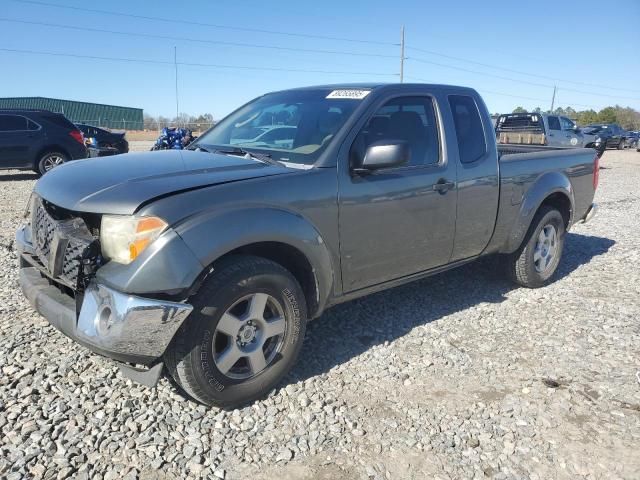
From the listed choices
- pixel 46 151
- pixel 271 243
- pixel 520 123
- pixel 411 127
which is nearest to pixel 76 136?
pixel 46 151

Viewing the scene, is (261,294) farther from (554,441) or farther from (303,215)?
(554,441)

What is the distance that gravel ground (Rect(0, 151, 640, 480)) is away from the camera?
98.9 inches

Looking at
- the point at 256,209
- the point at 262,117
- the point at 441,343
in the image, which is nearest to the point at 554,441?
the point at 441,343

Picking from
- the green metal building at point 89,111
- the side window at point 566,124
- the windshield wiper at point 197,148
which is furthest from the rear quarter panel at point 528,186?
the green metal building at point 89,111

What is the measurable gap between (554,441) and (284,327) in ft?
5.33

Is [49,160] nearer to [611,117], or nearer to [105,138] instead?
[105,138]

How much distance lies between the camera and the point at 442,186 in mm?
3836

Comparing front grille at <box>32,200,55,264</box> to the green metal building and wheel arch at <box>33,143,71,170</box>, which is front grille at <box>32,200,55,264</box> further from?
the green metal building

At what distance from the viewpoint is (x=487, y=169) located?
14.0 ft

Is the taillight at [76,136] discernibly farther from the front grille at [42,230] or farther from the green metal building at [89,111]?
the green metal building at [89,111]

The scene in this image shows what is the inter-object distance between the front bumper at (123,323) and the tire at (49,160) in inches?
463

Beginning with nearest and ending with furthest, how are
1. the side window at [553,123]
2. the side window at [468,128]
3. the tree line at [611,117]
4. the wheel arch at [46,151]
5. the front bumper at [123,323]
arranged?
the front bumper at [123,323]
the side window at [468,128]
the wheel arch at [46,151]
the side window at [553,123]
the tree line at [611,117]

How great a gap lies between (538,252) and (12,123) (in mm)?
12658

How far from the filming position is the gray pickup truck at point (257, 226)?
8.22 ft
